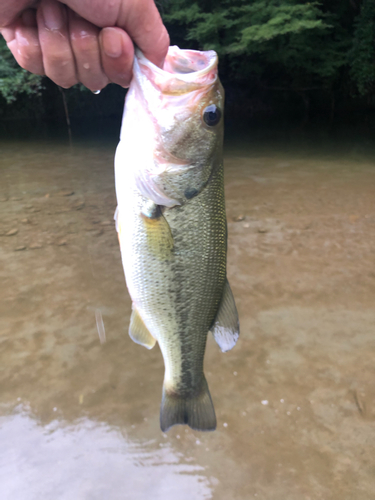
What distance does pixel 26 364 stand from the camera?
2674mm

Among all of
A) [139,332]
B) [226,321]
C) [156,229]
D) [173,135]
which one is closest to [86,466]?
[139,332]

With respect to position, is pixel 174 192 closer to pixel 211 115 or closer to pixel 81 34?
pixel 211 115

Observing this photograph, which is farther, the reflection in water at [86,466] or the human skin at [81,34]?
the reflection in water at [86,466]

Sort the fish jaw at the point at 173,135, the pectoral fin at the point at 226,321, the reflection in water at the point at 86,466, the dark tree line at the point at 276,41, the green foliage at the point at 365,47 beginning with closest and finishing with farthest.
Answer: the fish jaw at the point at 173,135
the pectoral fin at the point at 226,321
the reflection in water at the point at 86,466
the dark tree line at the point at 276,41
the green foliage at the point at 365,47

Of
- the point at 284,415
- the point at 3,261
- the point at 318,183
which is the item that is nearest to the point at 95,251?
the point at 3,261

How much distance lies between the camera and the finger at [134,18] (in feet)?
3.43

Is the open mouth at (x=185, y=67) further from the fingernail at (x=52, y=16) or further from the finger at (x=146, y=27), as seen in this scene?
the fingernail at (x=52, y=16)

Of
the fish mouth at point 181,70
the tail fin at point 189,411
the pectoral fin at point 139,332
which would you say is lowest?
the tail fin at point 189,411

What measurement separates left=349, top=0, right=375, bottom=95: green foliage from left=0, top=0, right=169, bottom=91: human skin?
14.1 m

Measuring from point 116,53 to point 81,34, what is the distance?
12 centimetres

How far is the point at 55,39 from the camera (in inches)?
44.7

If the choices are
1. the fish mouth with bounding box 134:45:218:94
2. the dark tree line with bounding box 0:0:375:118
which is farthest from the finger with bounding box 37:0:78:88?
the dark tree line with bounding box 0:0:375:118

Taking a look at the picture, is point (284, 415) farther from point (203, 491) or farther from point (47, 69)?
point (47, 69)

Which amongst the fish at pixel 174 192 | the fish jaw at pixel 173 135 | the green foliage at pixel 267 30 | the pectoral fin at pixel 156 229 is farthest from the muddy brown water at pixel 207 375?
the green foliage at pixel 267 30
